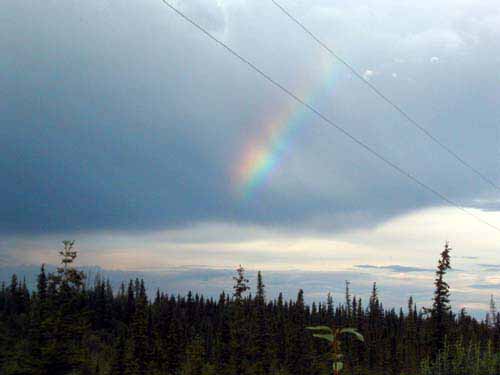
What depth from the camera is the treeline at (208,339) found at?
36.0 meters

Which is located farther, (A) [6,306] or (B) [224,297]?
(B) [224,297]

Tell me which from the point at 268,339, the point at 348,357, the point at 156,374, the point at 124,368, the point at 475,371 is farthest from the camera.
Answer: the point at 348,357

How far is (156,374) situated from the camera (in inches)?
3612

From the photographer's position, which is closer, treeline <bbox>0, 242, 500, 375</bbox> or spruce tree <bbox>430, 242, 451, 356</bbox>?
treeline <bbox>0, 242, 500, 375</bbox>

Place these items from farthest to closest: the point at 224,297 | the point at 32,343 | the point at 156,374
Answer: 1. the point at 224,297
2. the point at 156,374
3. the point at 32,343

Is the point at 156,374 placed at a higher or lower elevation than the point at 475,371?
lower

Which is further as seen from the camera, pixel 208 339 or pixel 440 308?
pixel 208 339

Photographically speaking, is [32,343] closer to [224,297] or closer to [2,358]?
[2,358]

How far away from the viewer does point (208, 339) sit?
14025 cm

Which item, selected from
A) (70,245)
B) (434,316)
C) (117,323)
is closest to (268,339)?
(434,316)

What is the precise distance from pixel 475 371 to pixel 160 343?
92488 millimetres

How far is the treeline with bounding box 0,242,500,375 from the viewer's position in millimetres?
35969

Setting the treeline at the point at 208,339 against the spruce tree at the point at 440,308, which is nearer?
the treeline at the point at 208,339

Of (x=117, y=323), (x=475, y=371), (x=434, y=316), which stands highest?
(x=475, y=371)
